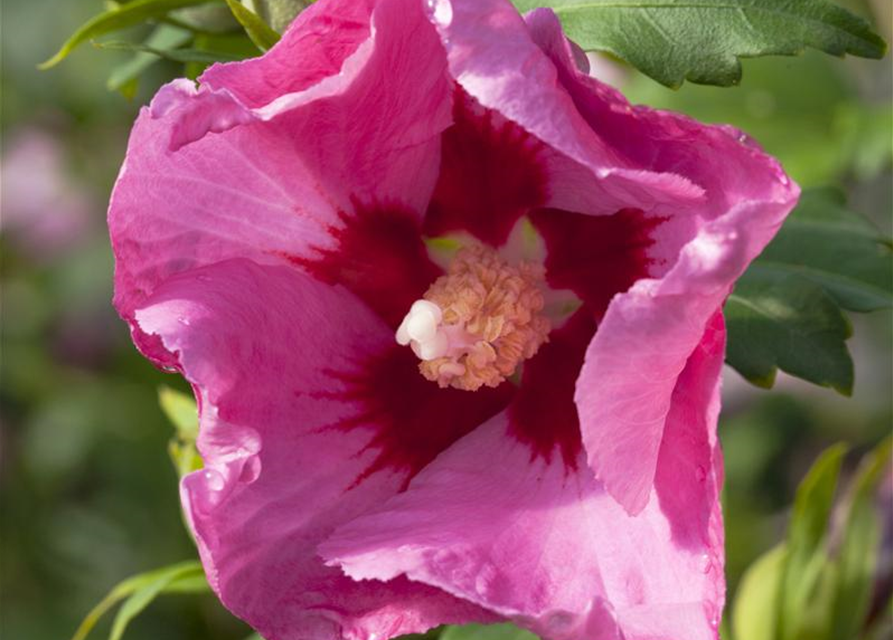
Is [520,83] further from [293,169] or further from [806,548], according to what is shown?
[806,548]

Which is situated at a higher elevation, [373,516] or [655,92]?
[373,516]

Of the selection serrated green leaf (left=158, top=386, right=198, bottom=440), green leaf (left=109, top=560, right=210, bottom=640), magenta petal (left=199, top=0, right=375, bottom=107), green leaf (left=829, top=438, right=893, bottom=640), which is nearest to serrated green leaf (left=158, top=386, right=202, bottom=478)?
serrated green leaf (left=158, top=386, right=198, bottom=440)

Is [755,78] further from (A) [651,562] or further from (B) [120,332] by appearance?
(B) [120,332]

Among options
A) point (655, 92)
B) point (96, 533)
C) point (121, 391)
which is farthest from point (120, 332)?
point (655, 92)

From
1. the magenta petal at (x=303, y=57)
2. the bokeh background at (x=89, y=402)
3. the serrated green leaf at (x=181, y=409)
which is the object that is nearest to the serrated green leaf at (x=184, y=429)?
the serrated green leaf at (x=181, y=409)

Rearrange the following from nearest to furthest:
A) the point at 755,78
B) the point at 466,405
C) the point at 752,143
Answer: the point at 752,143, the point at 466,405, the point at 755,78

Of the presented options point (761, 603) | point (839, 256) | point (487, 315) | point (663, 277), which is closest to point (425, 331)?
point (487, 315)

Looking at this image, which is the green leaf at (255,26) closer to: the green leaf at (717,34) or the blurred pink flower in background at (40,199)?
the green leaf at (717,34)
